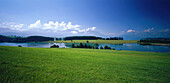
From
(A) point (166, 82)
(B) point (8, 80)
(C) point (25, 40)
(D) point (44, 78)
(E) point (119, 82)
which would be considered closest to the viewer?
(B) point (8, 80)

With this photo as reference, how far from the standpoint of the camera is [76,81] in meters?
4.04

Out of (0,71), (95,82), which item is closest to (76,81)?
(95,82)

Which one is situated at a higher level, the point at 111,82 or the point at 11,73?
the point at 11,73

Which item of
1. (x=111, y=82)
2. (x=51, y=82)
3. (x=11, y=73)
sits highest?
(x=11, y=73)

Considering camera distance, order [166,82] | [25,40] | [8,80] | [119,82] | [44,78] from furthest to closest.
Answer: [25,40], [166,82], [119,82], [44,78], [8,80]

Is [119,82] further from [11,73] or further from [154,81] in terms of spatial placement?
[11,73]

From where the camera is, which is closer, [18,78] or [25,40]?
[18,78]

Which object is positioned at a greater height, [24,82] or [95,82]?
[24,82]

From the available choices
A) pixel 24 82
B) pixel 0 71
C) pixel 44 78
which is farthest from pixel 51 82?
pixel 0 71

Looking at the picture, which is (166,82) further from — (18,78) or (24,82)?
(18,78)

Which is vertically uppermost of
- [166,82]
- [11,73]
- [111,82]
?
[11,73]

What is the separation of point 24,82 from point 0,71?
2005 mm

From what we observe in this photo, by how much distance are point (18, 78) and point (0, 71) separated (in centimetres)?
149

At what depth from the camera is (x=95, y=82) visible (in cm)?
414
